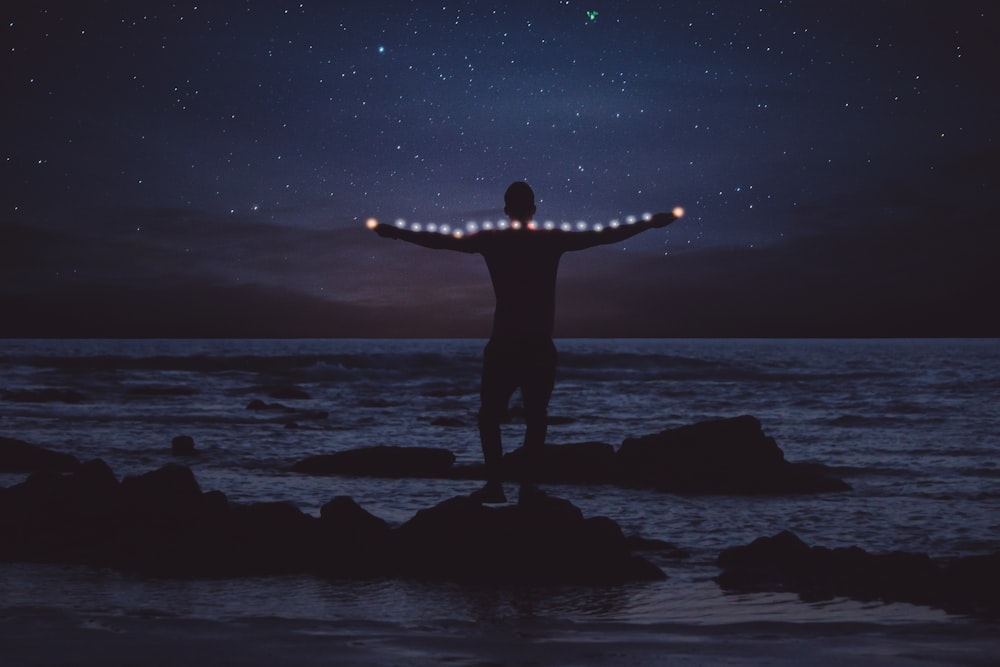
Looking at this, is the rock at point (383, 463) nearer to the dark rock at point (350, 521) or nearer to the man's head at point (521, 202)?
the dark rock at point (350, 521)

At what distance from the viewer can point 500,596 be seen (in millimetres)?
6828

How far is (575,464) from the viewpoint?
1742 centimetres

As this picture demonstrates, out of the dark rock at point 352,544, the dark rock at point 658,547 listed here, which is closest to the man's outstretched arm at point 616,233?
the dark rock at point 352,544

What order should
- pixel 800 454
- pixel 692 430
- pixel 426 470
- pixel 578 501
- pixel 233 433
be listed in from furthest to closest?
pixel 233 433 → pixel 800 454 → pixel 692 430 → pixel 426 470 → pixel 578 501

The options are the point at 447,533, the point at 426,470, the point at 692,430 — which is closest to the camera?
the point at 447,533

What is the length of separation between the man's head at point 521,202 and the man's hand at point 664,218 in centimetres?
92

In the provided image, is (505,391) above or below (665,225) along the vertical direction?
below

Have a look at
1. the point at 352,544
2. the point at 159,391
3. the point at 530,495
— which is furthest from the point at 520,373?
the point at 159,391

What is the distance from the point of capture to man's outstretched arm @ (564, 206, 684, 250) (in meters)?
6.45

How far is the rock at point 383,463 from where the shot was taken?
16.8m

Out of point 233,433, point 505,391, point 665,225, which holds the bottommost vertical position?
point 233,433

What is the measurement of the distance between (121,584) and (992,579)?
6450mm

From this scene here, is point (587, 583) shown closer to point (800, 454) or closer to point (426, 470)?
point (426, 470)

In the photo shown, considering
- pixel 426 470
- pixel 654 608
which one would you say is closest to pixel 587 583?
pixel 654 608
